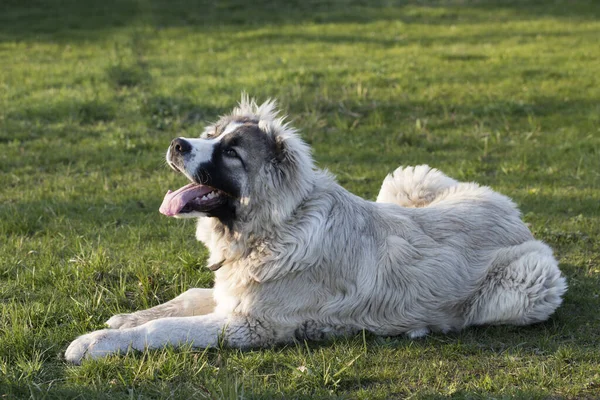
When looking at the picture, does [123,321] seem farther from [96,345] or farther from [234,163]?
[234,163]

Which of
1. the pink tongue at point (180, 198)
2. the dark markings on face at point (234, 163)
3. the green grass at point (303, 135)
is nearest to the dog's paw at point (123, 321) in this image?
the green grass at point (303, 135)

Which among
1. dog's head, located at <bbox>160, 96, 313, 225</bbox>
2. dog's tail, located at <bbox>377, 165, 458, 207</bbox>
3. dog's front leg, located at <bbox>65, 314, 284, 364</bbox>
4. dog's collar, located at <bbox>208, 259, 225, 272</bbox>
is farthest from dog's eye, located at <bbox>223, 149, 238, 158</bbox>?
dog's tail, located at <bbox>377, 165, 458, 207</bbox>

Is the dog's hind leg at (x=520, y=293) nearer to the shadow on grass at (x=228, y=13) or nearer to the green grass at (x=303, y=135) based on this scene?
the green grass at (x=303, y=135)

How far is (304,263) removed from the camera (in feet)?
17.4

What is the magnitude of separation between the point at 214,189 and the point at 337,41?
548 inches

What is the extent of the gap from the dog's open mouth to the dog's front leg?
790mm

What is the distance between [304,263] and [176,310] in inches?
43.6

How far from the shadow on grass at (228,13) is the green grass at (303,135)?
129 millimetres

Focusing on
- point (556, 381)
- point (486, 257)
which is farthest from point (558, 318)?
point (556, 381)

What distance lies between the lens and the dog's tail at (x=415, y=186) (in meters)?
6.80

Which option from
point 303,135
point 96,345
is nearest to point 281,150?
point 96,345

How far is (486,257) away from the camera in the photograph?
18.9 ft

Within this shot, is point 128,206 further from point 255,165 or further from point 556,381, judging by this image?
point 556,381

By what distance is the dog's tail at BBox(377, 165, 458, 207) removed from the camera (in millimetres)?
6797
